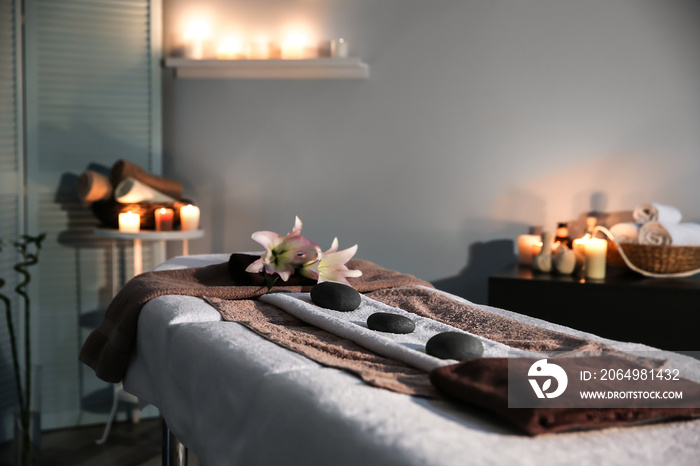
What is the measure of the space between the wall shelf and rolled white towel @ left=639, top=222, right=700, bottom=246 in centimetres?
112

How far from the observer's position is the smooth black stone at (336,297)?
1.19 m

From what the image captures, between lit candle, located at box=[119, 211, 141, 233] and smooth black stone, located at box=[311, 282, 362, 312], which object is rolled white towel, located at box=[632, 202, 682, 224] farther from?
lit candle, located at box=[119, 211, 141, 233]

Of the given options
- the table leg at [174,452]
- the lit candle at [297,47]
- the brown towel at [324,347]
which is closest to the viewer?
the brown towel at [324,347]

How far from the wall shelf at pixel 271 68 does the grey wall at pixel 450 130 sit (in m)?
0.04

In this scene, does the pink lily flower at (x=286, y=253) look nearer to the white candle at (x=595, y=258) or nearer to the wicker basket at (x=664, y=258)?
the white candle at (x=595, y=258)

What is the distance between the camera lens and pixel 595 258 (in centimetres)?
208

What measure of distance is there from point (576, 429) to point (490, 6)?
79.6 inches

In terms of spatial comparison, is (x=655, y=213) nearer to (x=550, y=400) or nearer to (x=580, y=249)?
(x=580, y=249)

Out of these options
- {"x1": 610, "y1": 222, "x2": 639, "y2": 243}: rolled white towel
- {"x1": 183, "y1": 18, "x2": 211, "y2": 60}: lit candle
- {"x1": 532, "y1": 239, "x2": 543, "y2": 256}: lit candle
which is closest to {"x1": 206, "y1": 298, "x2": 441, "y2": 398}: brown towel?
{"x1": 532, "y1": 239, "x2": 543, "y2": 256}: lit candle

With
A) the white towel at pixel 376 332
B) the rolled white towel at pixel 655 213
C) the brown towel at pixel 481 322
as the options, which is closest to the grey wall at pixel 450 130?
the rolled white towel at pixel 655 213

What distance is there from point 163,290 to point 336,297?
1.19ft

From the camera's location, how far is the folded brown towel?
0.66 meters

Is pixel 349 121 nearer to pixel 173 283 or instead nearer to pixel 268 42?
pixel 268 42

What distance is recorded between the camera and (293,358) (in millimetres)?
913
